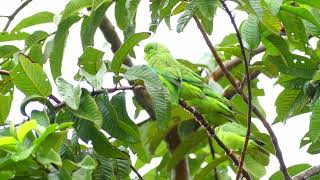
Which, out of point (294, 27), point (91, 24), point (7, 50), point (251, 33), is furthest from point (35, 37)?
point (294, 27)

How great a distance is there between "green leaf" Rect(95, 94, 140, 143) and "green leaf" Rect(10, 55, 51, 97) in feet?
0.51

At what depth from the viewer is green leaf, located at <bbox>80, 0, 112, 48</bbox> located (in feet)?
5.74

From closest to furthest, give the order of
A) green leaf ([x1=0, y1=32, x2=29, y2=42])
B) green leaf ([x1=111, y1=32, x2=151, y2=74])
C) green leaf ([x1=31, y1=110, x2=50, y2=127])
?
green leaf ([x1=31, y1=110, x2=50, y2=127]) → green leaf ([x1=111, y1=32, x2=151, y2=74]) → green leaf ([x1=0, y1=32, x2=29, y2=42])

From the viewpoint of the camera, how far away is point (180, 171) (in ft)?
6.73

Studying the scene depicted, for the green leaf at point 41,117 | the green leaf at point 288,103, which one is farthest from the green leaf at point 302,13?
the green leaf at point 41,117

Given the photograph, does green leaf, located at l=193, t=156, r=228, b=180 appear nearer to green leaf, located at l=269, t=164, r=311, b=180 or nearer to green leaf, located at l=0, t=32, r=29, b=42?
green leaf, located at l=269, t=164, r=311, b=180

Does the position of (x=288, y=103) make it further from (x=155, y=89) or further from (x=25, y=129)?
(x=25, y=129)

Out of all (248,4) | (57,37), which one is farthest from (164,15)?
(248,4)

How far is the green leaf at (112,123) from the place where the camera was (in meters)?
1.59

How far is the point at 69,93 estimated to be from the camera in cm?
144

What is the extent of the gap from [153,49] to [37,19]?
0.83 metres

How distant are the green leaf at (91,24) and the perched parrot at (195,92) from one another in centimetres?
52


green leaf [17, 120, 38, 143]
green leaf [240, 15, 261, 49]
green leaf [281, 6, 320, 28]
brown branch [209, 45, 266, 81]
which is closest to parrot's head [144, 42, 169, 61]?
brown branch [209, 45, 266, 81]

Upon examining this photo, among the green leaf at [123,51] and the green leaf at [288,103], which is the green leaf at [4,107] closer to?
the green leaf at [123,51]
